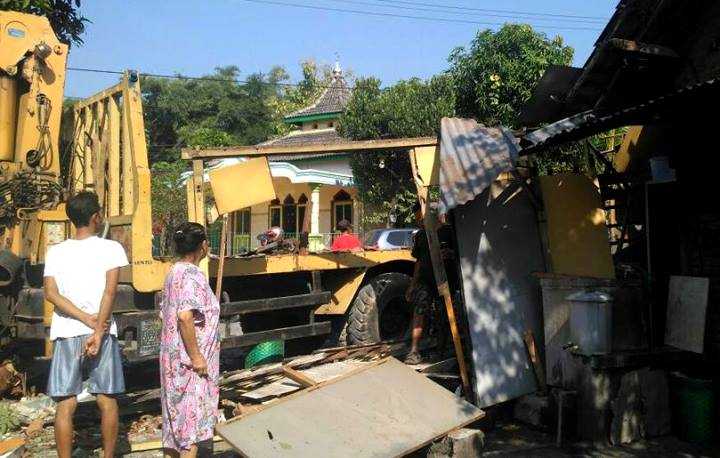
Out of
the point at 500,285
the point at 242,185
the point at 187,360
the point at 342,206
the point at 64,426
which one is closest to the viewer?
the point at 187,360

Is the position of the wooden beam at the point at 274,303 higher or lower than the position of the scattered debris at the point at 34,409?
higher

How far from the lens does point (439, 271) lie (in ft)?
18.9

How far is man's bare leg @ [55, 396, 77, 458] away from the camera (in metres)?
3.91

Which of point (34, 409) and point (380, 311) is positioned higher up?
point (380, 311)

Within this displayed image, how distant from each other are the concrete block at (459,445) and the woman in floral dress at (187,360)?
1.68m

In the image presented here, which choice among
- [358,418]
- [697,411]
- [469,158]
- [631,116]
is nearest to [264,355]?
[358,418]

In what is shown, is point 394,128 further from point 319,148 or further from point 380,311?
point 319,148

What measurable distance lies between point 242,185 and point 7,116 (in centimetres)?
251

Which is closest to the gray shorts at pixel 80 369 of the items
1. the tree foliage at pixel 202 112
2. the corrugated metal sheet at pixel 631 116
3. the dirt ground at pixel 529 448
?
the dirt ground at pixel 529 448

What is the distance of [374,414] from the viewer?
4.66m

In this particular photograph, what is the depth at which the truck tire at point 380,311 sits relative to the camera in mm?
7371

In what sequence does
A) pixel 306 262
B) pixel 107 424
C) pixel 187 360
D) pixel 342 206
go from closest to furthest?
pixel 187 360 → pixel 107 424 → pixel 306 262 → pixel 342 206

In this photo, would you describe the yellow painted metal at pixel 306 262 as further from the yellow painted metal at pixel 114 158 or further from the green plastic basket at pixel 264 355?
the yellow painted metal at pixel 114 158

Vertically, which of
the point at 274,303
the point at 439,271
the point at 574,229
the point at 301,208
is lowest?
the point at 274,303
